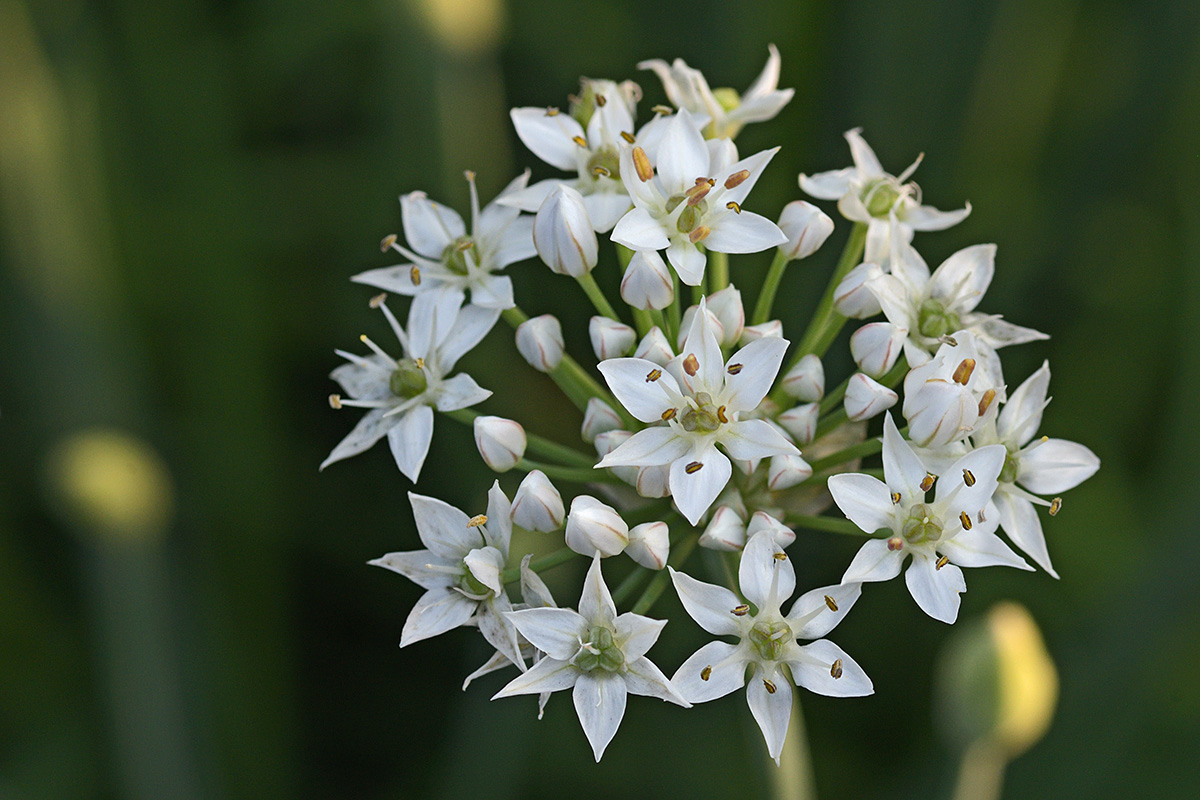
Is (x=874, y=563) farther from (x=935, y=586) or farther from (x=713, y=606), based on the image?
(x=713, y=606)

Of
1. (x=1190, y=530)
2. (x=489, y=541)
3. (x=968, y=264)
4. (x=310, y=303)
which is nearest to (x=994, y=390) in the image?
(x=968, y=264)

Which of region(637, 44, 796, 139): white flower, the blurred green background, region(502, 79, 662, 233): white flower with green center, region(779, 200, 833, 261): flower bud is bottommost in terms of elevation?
the blurred green background

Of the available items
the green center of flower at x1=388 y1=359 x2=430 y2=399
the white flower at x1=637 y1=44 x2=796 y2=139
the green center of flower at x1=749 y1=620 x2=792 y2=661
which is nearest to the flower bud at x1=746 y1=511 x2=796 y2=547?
the green center of flower at x1=749 y1=620 x2=792 y2=661

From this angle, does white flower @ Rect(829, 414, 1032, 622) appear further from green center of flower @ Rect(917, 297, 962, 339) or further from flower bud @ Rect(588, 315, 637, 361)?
flower bud @ Rect(588, 315, 637, 361)

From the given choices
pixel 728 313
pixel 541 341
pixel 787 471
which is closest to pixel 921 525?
pixel 787 471

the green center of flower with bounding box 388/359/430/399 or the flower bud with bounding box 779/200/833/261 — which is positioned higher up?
the flower bud with bounding box 779/200/833/261

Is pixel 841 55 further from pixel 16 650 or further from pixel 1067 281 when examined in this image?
pixel 16 650

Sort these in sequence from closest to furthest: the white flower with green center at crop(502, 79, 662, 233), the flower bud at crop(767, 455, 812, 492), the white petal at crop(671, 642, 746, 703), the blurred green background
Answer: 1. the white petal at crop(671, 642, 746, 703)
2. the flower bud at crop(767, 455, 812, 492)
3. the white flower with green center at crop(502, 79, 662, 233)
4. the blurred green background

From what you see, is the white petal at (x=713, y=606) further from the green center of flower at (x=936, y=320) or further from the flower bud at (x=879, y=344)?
the green center of flower at (x=936, y=320)
